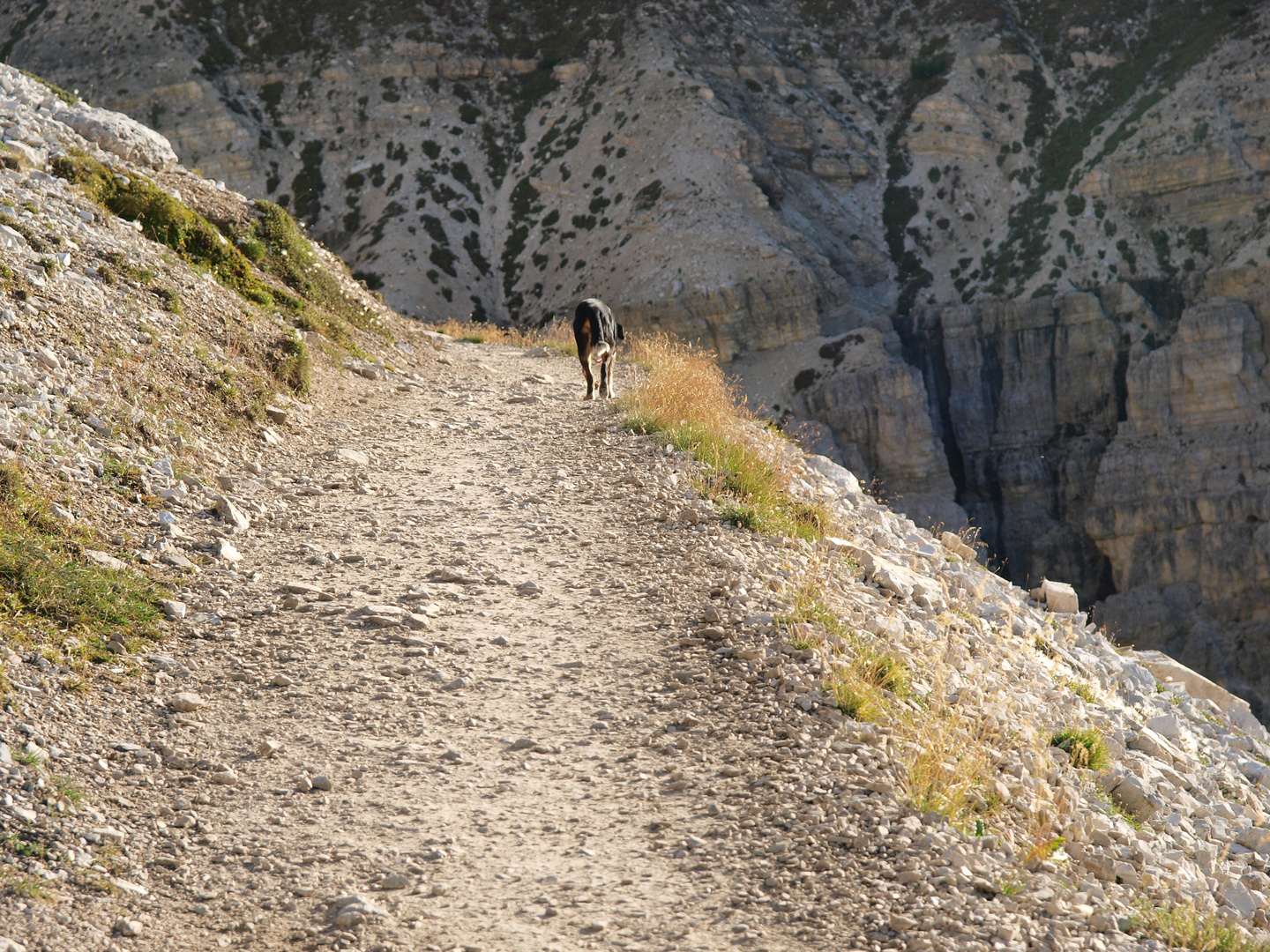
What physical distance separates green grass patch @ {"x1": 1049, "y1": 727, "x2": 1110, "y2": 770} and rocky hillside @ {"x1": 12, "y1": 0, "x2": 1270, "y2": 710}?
53518 mm

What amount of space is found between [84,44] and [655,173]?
141 ft

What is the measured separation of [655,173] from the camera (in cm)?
6662

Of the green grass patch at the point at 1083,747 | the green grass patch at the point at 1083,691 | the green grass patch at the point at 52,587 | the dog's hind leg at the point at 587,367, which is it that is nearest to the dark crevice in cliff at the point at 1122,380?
the dog's hind leg at the point at 587,367

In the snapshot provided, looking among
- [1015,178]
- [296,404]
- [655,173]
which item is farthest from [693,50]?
[296,404]

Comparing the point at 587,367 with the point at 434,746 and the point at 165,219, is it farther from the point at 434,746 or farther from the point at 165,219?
the point at 434,746

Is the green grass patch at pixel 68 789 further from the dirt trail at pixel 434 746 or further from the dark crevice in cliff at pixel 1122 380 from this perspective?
the dark crevice in cliff at pixel 1122 380

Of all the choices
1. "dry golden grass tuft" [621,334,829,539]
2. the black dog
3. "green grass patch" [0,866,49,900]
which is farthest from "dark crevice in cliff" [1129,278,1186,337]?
"green grass patch" [0,866,49,900]

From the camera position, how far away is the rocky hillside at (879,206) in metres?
62.2

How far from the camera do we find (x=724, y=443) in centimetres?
1187

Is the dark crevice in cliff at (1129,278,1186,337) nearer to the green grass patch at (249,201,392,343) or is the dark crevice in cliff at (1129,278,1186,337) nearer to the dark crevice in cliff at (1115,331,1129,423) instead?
the dark crevice in cliff at (1115,331,1129,423)

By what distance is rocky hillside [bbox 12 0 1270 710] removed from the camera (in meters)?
62.2

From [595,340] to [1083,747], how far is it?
36.0 ft

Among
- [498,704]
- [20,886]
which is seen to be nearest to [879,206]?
[498,704]

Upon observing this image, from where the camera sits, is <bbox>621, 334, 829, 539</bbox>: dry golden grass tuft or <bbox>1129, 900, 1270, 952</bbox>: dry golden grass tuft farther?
<bbox>621, 334, 829, 539</bbox>: dry golden grass tuft
